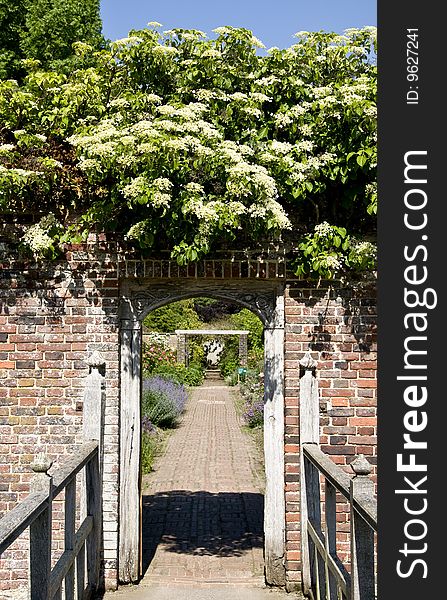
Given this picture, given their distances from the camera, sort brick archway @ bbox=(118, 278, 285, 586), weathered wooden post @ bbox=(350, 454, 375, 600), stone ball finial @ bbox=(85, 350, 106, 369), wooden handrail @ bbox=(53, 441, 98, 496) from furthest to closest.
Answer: brick archway @ bbox=(118, 278, 285, 586) < stone ball finial @ bbox=(85, 350, 106, 369) < wooden handrail @ bbox=(53, 441, 98, 496) < weathered wooden post @ bbox=(350, 454, 375, 600)

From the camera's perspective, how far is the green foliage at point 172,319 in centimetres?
3091

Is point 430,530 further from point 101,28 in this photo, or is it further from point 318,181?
point 101,28

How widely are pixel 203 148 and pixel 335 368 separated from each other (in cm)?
214

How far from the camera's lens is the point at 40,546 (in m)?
3.91

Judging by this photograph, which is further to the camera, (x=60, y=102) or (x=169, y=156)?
(x=60, y=102)

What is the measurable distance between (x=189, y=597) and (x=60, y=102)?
165 inches

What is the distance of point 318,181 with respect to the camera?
621 cm

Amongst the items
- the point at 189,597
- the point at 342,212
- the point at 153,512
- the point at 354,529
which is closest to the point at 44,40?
the point at 153,512

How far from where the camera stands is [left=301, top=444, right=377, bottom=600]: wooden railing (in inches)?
151

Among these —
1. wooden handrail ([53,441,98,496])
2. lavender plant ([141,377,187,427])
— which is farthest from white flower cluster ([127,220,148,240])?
lavender plant ([141,377,187,427])

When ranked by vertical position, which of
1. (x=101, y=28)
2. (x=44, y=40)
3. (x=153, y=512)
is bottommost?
(x=153, y=512)

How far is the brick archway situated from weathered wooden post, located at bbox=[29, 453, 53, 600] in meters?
2.44

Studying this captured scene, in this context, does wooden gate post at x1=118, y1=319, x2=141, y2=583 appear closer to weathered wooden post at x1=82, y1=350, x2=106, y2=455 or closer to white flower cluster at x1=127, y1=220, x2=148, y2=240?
weathered wooden post at x1=82, y1=350, x2=106, y2=455

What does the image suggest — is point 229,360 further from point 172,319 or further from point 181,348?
point 172,319
